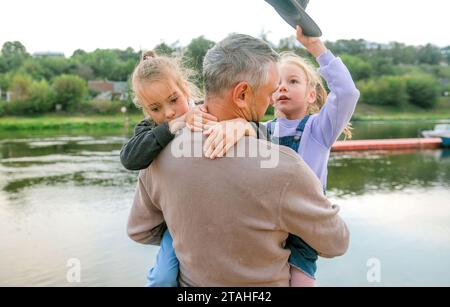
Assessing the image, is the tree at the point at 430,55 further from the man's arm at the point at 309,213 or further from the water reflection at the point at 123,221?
the man's arm at the point at 309,213

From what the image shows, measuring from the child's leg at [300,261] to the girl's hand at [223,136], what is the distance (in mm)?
306

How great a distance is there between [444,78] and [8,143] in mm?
48977

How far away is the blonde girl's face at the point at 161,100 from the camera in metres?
1.24

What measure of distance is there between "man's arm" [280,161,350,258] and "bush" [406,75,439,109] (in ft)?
157

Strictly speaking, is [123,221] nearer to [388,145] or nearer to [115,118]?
[388,145]

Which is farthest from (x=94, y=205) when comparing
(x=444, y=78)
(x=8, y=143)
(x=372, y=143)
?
(x=444, y=78)

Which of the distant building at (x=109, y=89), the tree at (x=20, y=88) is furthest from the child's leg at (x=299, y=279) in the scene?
the distant building at (x=109, y=89)

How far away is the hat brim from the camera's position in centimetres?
103

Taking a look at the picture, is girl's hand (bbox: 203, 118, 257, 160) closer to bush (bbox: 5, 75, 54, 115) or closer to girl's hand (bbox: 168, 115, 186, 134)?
girl's hand (bbox: 168, 115, 186, 134)

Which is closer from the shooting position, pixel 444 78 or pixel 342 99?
pixel 342 99

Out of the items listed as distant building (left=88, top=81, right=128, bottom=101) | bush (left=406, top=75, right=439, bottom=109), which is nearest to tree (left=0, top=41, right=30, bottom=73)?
distant building (left=88, top=81, right=128, bottom=101)
